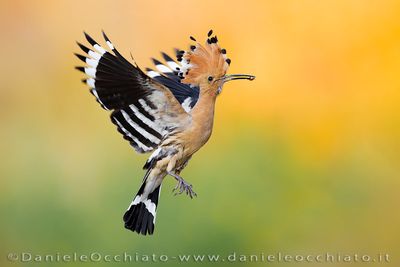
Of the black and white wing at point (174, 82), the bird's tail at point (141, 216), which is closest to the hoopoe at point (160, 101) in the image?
the bird's tail at point (141, 216)

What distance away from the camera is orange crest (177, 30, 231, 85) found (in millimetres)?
1932

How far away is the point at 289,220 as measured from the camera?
351 cm

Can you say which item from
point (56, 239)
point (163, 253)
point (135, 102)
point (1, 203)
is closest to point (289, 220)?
point (163, 253)

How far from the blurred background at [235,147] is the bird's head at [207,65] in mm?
1312

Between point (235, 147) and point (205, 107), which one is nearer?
point (205, 107)

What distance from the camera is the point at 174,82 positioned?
2.43 metres

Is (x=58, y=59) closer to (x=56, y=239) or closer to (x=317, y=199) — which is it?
(x=56, y=239)

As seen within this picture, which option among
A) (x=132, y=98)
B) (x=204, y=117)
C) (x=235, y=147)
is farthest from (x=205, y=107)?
(x=235, y=147)

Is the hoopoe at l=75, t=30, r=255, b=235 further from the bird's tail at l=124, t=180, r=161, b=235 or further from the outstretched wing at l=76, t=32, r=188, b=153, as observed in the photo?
the bird's tail at l=124, t=180, r=161, b=235

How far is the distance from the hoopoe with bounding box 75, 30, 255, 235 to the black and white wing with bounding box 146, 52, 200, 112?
0.29 meters

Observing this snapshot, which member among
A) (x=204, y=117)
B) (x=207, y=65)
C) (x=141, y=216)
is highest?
(x=207, y=65)

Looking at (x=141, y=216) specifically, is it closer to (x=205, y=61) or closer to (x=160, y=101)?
(x=160, y=101)

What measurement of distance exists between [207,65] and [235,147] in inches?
61.0

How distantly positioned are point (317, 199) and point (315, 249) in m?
0.26
